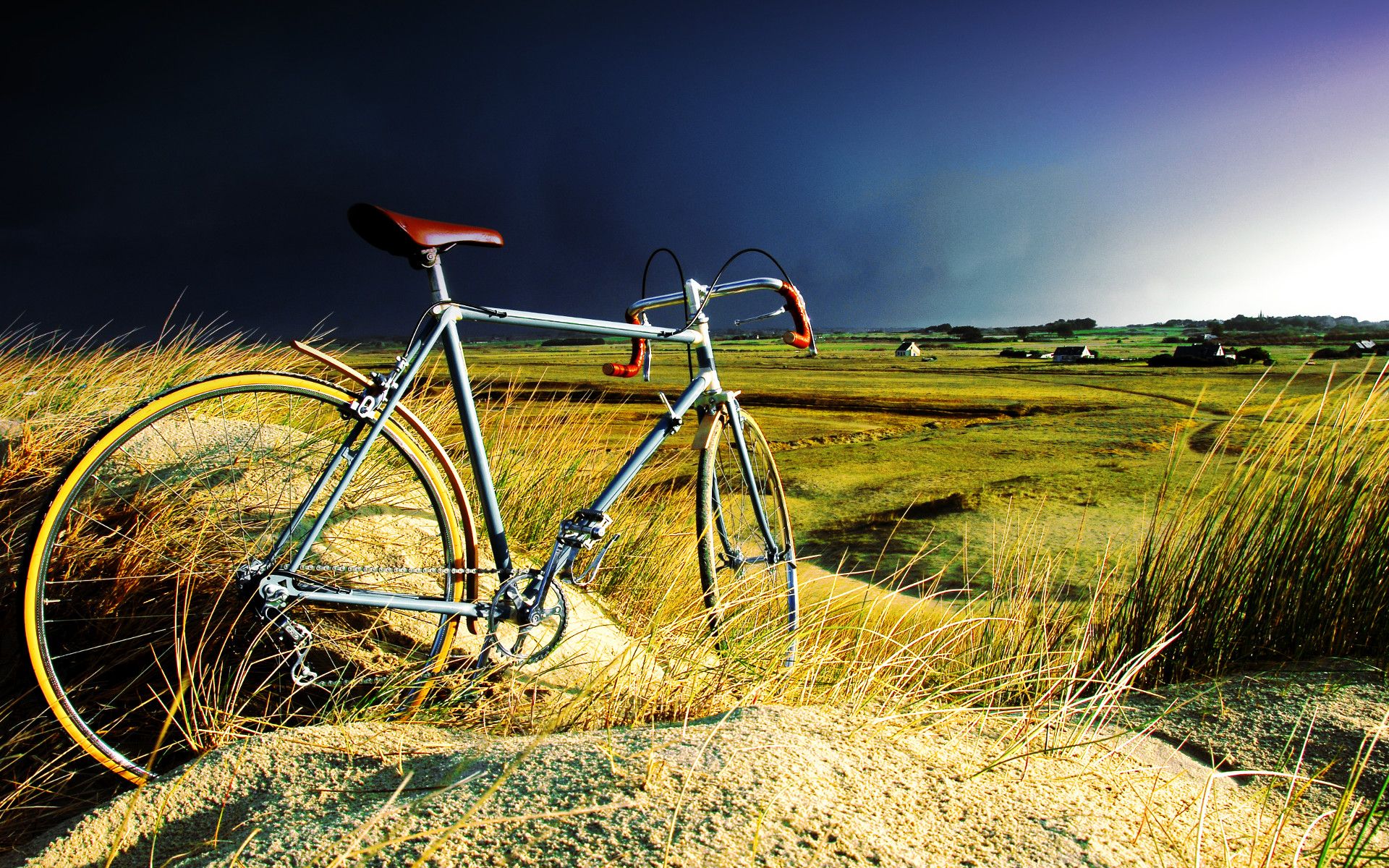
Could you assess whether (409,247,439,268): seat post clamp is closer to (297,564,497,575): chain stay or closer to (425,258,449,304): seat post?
(425,258,449,304): seat post

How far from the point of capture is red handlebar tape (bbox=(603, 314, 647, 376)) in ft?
8.63

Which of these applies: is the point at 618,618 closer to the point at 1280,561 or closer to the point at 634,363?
the point at 634,363

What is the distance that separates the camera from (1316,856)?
1.48 meters

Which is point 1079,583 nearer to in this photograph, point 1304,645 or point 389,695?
point 1304,645

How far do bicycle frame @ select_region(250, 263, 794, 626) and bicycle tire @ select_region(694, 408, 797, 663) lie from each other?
299mm

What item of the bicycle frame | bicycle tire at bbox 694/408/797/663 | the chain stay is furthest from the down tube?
the chain stay

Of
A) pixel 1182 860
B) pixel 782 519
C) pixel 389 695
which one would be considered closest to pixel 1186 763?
pixel 1182 860

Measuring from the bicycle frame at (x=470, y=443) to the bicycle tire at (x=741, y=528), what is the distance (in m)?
0.30

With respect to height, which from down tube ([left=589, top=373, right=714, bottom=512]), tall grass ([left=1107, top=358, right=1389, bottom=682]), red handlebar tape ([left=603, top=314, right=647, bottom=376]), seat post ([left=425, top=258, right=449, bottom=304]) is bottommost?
tall grass ([left=1107, top=358, right=1389, bottom=682])

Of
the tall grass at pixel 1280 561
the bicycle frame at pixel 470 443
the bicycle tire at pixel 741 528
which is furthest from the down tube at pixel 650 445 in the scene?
the tall grass at pixel 1280 561

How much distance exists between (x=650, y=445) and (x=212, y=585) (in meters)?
1.20

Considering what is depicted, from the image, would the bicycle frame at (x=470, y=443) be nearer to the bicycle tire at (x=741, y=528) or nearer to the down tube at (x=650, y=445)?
the down tube at (x=650, y=445)

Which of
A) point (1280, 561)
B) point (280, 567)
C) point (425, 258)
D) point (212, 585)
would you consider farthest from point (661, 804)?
point (1280, 561)

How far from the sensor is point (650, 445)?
232 cm
